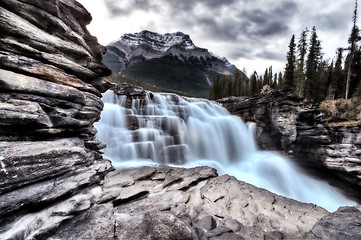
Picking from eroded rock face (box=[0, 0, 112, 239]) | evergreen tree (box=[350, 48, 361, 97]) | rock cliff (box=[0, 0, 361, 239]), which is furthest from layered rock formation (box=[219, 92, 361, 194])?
evergreen tree (box=[350, 48, 361, 97])

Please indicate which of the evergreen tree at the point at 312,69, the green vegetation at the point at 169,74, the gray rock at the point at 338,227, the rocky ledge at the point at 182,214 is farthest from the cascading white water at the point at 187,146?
the green vegetation at the point at 169,74

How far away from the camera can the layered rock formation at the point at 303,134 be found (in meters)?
12.1

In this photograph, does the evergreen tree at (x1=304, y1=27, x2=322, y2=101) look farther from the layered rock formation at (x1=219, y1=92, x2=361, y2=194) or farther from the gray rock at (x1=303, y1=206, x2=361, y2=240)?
the gray rock at (x1=303, y1=206, x2=361, y2=240)

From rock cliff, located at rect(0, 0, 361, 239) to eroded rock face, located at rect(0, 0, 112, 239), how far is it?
0.02m

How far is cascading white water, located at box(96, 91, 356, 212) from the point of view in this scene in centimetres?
1061

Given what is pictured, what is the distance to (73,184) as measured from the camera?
11.5 feet

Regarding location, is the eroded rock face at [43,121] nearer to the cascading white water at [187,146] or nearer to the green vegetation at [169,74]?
the cascading white water at [187,146]

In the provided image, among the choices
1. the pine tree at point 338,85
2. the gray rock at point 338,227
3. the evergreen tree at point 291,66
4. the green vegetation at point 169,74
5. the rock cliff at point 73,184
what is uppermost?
the green vegetation at point 169,74

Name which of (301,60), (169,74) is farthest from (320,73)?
(169,74)

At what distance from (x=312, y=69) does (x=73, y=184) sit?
1591 inches

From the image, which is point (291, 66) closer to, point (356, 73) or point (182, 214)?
point (356, 73)

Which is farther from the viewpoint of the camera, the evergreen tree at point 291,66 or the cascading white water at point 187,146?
the evergreen tree at point 291,66

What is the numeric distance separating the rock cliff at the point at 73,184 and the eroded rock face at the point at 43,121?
0.06 ft

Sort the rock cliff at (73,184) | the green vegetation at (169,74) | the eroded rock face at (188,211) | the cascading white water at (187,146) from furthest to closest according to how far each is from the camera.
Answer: the green vegetation at (169,74) < the cascading white water at (187,146) < the eroded rock face at (188,211) < the rock cliff at (73,184)
